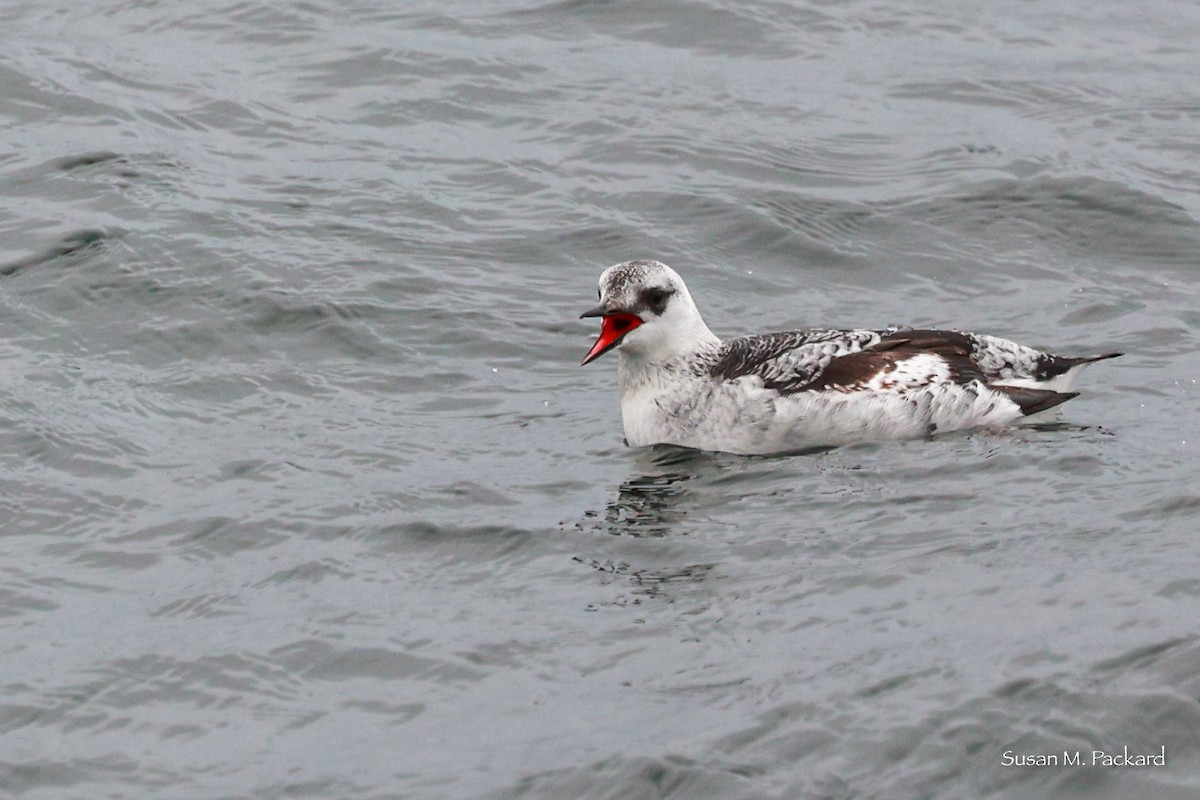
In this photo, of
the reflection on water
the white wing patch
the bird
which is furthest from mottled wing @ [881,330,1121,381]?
the reflection on water

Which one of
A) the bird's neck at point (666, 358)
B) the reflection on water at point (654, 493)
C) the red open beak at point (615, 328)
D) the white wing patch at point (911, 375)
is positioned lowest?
the reflection on water at point (654, 493)

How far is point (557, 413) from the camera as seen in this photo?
12.8 m

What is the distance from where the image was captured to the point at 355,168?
16938 mm

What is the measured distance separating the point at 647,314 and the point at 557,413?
3.50 feet

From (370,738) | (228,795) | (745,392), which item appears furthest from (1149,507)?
(228,795)

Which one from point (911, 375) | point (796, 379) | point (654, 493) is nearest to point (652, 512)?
point (654, 493)

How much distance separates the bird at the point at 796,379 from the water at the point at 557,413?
0.23 m

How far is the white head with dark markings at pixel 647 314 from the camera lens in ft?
39.5

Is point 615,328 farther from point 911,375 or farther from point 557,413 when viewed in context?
point 911,375

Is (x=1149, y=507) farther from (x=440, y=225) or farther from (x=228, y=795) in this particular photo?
(x=440, y=225)

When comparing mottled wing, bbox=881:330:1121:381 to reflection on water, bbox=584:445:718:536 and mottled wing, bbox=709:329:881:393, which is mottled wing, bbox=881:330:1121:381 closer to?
mottled wing, bbox=709:329:881:393

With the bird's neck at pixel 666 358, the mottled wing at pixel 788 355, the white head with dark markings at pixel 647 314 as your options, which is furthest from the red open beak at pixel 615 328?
the mottled wing at pixel 788 355

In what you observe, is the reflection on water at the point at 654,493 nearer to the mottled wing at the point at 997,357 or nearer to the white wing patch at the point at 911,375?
the white wing patch at the point at 911,375

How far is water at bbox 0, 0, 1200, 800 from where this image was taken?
8.08 meters
